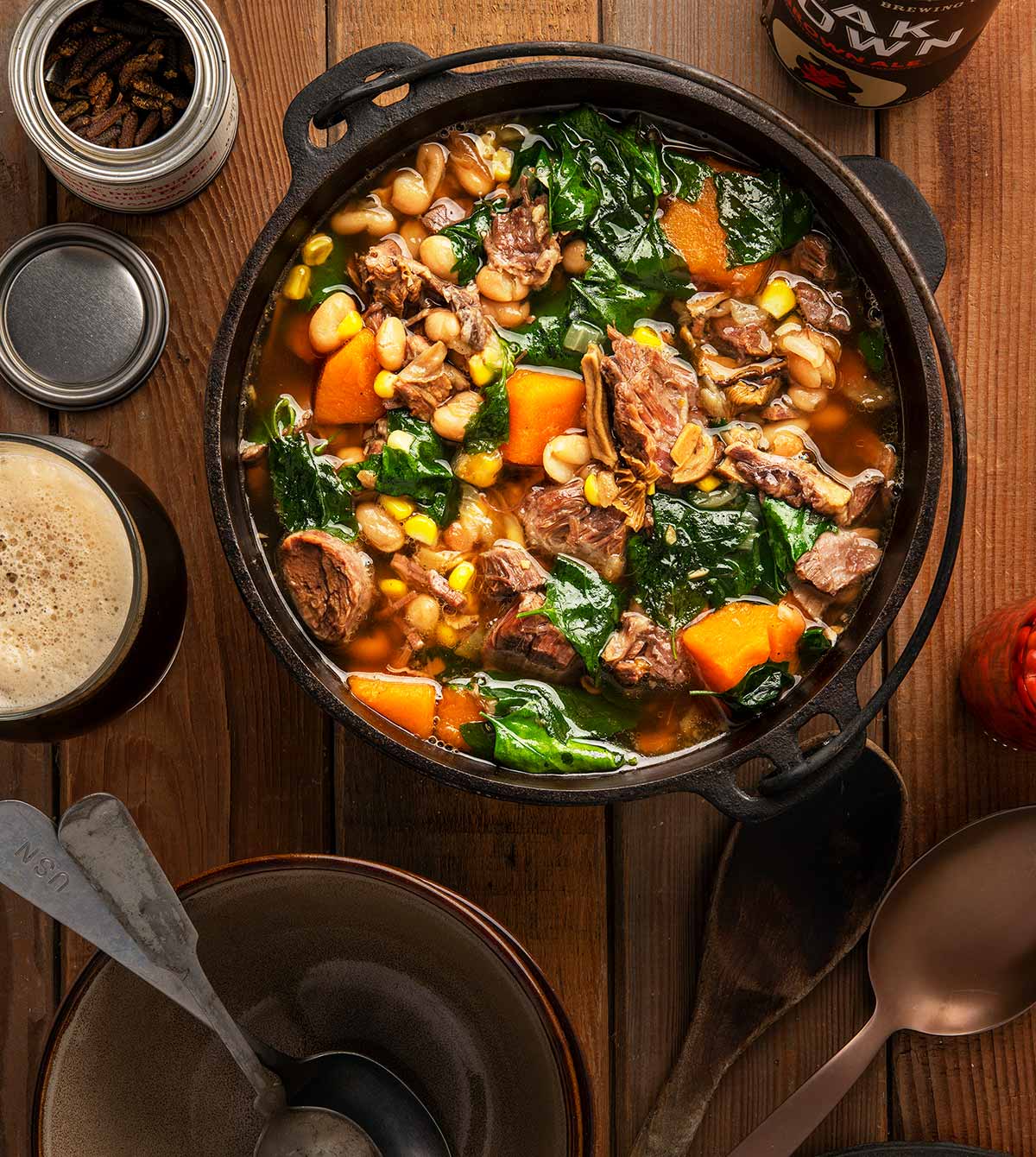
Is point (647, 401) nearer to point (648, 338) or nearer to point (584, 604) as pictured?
point (648, 338)

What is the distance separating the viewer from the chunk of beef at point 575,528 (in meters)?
1.97

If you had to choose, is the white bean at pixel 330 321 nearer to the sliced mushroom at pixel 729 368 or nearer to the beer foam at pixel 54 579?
the beer foam at pixel 54 579

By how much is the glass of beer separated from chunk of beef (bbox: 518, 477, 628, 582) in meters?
0.73

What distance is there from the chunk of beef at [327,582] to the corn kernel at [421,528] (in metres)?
0.10

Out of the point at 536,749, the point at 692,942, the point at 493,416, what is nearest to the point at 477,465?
the point at 493,416

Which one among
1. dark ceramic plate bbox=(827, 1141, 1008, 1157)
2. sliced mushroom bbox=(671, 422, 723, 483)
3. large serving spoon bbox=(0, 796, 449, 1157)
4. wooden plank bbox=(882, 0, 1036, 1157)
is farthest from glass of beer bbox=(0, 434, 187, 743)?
dark ceramic plate bbox=(827, 1141, 1008, 1157)

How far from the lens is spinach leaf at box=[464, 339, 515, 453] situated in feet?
6.50

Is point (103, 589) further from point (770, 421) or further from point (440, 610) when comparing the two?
point (770, 421)

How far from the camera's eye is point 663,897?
7.62ft

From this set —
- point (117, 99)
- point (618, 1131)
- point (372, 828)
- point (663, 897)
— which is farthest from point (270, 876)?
point (117, 99)

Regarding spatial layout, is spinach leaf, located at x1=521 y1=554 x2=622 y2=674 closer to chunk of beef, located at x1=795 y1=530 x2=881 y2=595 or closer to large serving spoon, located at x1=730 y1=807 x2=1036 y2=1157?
chunk of beef, located at x1=795 y1=530 x2=881 y2=595

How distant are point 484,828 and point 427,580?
24.2 inches

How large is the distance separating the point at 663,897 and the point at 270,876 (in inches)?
34.8

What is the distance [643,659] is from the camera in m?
1.96
